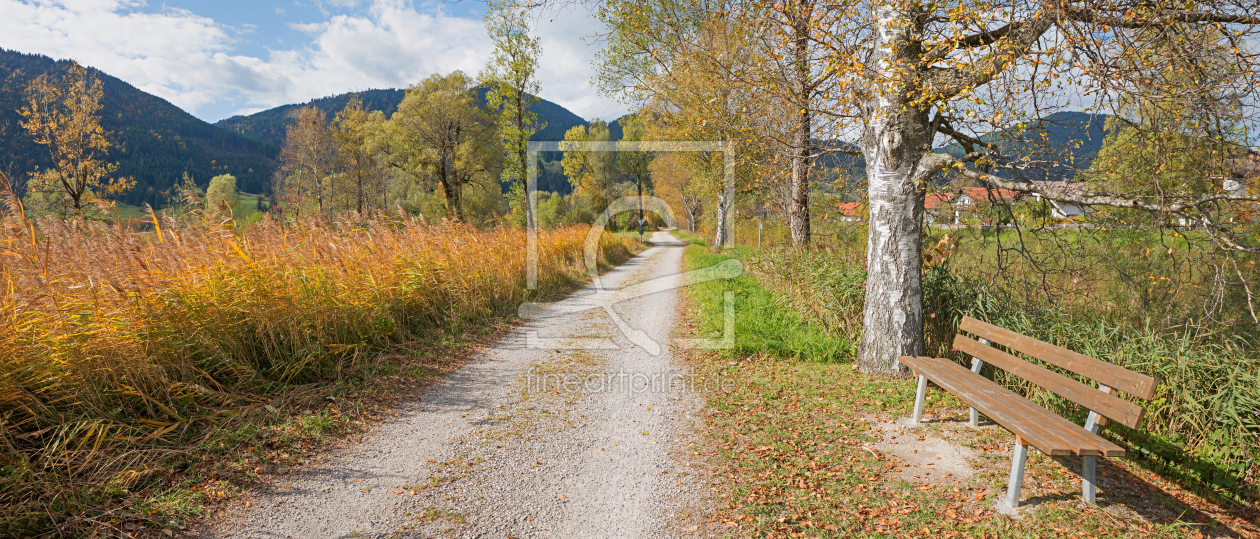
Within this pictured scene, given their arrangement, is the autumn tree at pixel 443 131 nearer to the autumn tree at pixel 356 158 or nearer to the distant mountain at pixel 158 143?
the autumn tree at pixel 356 158

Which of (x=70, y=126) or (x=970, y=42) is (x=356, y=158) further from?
(x=970, y=42)

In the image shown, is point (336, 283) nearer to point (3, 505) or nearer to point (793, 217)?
point (3, 505)

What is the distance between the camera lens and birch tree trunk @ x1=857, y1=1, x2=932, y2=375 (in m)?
5.22

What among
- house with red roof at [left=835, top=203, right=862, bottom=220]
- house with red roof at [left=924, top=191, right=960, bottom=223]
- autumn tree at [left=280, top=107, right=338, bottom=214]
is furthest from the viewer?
autumn tree at [left=280, top=107, right=338, bottom=214]

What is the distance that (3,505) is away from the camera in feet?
8.53

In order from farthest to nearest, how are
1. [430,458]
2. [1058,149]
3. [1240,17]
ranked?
[1058,149] → [1240,17] → [430,458]

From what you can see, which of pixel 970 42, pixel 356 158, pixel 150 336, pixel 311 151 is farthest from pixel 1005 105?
pixel 311 151

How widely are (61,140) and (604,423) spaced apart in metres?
25.4

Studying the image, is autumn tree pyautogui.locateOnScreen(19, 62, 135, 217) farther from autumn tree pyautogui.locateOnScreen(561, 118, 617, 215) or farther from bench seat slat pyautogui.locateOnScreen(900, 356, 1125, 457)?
bench seat slat pyautogui.locateOnScreen(900, 356, 1125, 457)

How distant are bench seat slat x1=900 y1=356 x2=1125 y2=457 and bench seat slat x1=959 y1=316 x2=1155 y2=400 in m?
0.36

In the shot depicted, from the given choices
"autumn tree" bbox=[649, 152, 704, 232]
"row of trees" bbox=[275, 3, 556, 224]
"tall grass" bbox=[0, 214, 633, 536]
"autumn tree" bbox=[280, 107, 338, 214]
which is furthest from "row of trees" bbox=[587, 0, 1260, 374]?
"autumn tree" bbox=[280, 107, 338, 214]

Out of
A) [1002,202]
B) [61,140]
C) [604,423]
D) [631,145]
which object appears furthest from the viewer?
[631,145]

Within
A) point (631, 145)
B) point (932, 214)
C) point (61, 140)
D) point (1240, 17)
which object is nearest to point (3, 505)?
point (932, 214)

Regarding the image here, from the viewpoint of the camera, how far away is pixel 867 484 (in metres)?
3.50
